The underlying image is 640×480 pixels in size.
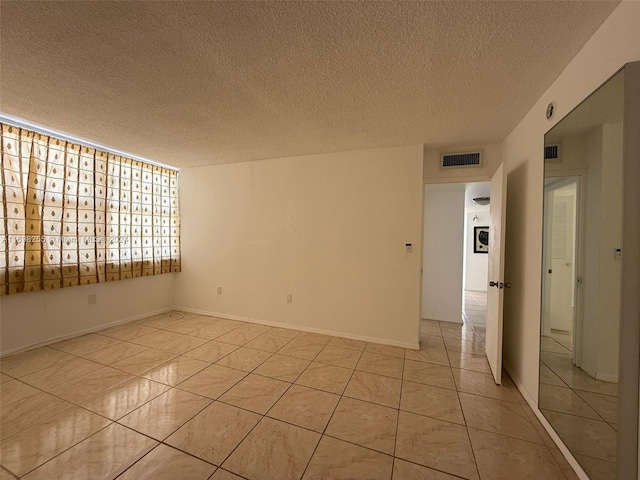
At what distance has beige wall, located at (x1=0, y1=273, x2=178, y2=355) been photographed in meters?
2.60

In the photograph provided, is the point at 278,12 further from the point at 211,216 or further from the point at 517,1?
the point at 211,216

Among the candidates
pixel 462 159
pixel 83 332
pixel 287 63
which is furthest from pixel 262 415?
pixel 462 159

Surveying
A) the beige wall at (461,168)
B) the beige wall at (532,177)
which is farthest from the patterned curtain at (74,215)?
the beige wall at (532,177)

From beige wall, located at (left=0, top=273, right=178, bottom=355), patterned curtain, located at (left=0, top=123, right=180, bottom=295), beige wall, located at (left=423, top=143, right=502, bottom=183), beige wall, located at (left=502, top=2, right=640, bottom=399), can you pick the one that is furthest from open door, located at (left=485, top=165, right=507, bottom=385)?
beige wall, located at (left=0, top=273, right=178, bottom=355)

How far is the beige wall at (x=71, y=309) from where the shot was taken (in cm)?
260

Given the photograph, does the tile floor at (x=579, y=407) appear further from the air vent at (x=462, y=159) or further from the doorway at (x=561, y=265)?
the air vent at (x=462, y=159)

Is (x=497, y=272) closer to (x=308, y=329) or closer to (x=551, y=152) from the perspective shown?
(x=551, y=152)

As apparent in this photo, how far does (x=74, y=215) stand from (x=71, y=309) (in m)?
1.19

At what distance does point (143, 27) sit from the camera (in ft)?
4.28

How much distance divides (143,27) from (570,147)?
2581mm

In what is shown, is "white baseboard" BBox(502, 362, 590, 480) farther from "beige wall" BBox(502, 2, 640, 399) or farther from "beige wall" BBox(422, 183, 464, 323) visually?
"beige wall" BBox(422, 183, 464, 323)

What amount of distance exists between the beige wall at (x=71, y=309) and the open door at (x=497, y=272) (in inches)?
187

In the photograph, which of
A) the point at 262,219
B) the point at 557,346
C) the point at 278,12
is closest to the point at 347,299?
the point at 262,219

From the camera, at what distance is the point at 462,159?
3000 mm
